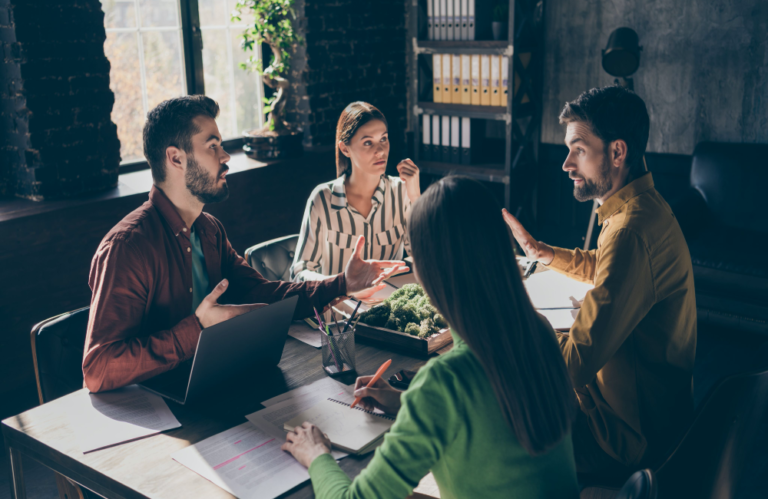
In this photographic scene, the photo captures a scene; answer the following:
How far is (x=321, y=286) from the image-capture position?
1.87 m

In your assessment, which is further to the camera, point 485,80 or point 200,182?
point 485,80

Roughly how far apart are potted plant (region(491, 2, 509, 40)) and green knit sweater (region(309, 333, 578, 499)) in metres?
3.67

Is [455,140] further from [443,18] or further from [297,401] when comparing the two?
[297,401]

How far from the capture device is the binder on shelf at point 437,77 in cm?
458

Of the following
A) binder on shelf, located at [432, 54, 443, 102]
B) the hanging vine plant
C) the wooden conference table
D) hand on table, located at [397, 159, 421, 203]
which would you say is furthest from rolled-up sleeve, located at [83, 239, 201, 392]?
binder on shelf, located at [432, 54, 443, 102]

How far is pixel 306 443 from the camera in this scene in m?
1.18

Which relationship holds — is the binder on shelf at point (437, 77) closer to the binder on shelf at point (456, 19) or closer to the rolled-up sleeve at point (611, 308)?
the binder on shelf at point (456, 19)

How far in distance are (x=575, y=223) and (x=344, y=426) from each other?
3816 millimetres

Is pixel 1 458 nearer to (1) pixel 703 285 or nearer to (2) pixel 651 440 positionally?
(2) pixel 651 440

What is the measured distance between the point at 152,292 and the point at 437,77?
3.43 m

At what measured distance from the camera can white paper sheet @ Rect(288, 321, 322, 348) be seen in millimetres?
1743

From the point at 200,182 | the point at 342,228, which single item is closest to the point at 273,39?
the point at 342,228

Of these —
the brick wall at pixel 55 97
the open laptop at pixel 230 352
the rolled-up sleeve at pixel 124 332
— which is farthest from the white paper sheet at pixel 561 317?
the brick wall at pixel 55 97

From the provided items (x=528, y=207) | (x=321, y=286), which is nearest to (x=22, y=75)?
(x=321, y=286)
